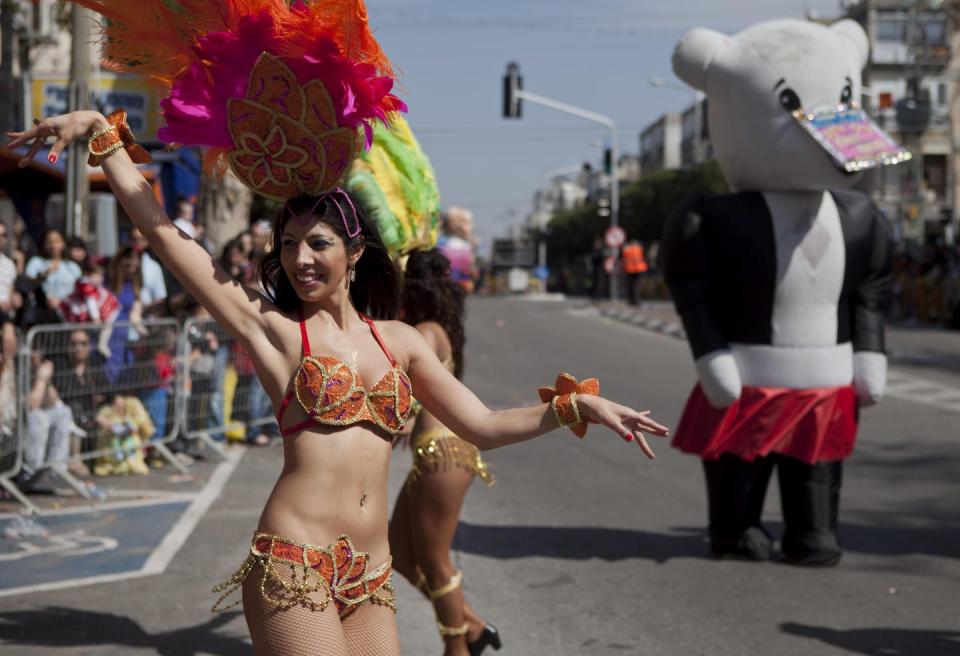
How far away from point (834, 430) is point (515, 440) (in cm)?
378

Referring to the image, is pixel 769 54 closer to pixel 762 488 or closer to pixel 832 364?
pixel 832 364

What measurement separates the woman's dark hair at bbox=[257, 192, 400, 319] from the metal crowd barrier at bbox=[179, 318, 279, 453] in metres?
6.27

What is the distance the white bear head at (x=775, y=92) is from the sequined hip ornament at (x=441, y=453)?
269 centimetres

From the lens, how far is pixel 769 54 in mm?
6984

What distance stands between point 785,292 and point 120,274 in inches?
207

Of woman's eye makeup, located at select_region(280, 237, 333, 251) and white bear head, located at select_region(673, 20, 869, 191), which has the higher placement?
white bear head, located at select_region(673, 20, 869, 191)

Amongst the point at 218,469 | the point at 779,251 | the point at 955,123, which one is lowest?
the point at 218,469

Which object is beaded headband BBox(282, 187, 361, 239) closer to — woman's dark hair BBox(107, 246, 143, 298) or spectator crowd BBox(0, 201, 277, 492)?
spectator crowd BBox(0, 201, 277, 492)

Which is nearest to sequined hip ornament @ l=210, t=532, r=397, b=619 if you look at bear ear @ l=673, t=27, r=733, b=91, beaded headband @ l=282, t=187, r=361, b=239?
beaded headband @ l=282, t=187, r=361, b=239

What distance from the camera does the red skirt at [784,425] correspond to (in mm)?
6766

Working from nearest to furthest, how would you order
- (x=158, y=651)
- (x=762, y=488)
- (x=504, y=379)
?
(x=158, y=651), (x=762, y=488), (x=504, y=379)

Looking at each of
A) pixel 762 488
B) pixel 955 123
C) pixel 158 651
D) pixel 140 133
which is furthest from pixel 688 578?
pixel 955 123

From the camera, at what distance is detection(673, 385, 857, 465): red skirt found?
6.77 metres

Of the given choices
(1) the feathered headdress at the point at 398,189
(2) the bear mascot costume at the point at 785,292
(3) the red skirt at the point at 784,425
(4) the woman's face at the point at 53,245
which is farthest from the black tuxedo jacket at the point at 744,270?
(4) the woman's face at the point at 53,245
